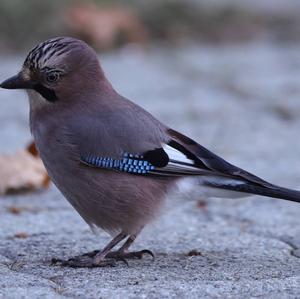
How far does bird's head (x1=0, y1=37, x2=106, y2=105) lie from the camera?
4.77 m

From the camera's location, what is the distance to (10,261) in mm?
4516

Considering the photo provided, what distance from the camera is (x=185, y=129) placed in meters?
7.54

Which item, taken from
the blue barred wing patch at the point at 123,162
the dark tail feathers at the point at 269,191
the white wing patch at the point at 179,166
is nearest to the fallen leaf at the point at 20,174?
the blue barred wing patch at the point at 123,162

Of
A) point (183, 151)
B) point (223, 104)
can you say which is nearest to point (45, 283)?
point (183, 151)

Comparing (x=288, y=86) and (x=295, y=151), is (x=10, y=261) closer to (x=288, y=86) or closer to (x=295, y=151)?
(x=295, y=151)

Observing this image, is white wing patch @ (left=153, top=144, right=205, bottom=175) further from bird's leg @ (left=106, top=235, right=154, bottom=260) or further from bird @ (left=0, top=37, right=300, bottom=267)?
bird's leg @ (left=106, top=235, right=154, bottom=260)

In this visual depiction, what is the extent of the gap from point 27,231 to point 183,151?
1.05 metres

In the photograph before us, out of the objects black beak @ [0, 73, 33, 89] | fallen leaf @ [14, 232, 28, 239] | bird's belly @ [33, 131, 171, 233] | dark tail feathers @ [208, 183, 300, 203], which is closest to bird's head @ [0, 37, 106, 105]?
black beak @ [0, 73, 33, 89]

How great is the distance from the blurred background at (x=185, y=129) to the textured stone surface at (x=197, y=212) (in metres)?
0.01

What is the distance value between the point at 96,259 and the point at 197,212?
4.56 feet

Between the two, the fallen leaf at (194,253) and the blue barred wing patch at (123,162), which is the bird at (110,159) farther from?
the fallen leaf at (194,253)

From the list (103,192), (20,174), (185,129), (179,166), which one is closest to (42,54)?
(103,192)

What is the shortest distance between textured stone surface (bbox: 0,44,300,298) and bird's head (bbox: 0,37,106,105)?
2.50 feet

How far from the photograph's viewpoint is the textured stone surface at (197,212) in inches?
161
